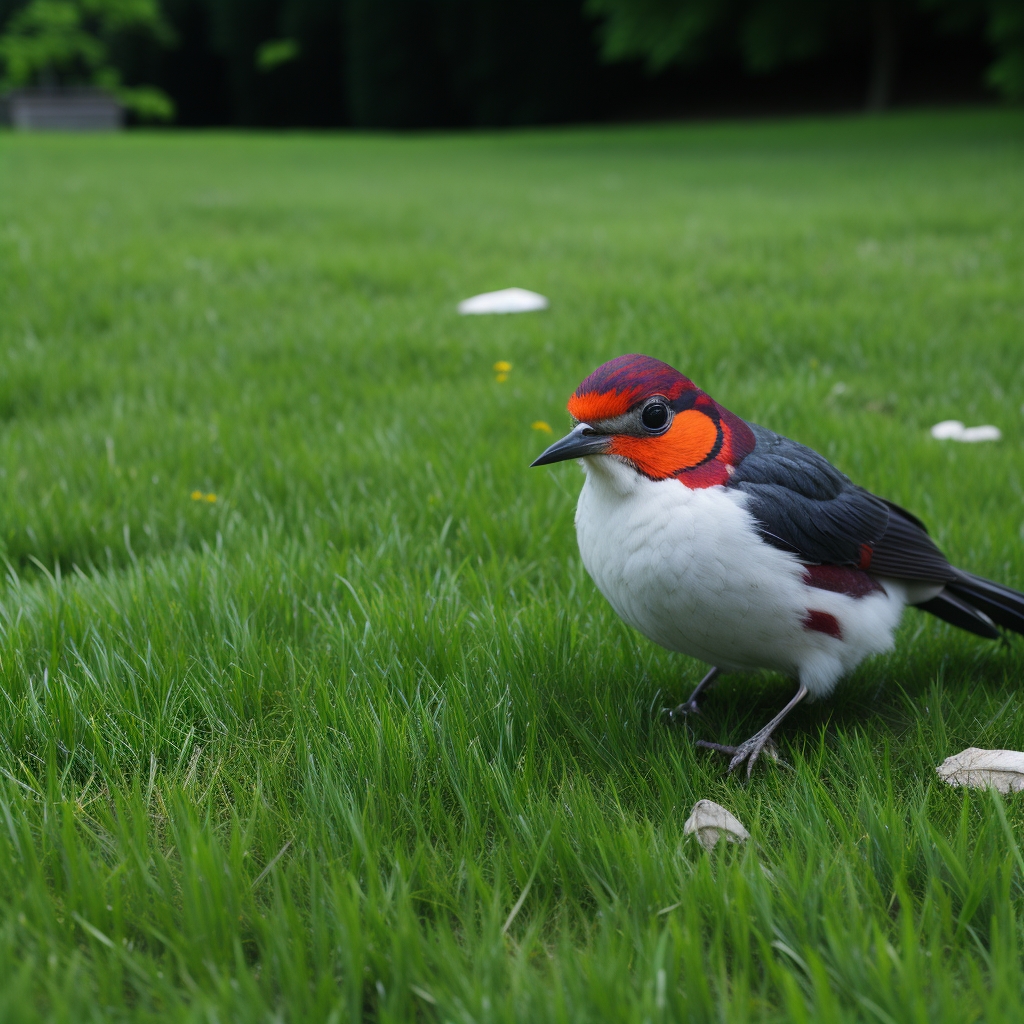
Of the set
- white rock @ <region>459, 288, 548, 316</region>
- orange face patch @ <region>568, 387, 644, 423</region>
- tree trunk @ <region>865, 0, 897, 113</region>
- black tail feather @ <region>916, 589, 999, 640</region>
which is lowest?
black tail feather @ <region>916, 589, 999, 640</region>

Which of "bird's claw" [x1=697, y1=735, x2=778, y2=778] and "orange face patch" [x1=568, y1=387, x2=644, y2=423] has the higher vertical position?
"orange face patch" [x1=568, y1=387, x2=644, y2=423]

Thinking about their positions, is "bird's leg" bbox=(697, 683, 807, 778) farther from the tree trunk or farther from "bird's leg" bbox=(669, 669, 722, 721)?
the tree trunk

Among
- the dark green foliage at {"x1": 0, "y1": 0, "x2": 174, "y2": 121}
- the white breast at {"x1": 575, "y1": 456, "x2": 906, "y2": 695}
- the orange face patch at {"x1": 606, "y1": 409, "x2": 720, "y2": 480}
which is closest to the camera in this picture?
the white breast at {"x1": 575, "y1": 456, "x2": 906, "y2": 695}

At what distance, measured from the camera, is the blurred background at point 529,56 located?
30531 millimetres

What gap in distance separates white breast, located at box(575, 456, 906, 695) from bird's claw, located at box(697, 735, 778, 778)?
16cm

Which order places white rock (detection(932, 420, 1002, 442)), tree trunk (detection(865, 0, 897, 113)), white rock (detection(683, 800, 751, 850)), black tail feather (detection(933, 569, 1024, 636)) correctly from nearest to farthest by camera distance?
white rock (detection(683, 800, 751, 850)) < black tail feather (detection(933, 569, 1024, 636)) < white rock (detection(932, 420, 1002, 442)) < tree trunk (detection(865, 0, 897, 113))

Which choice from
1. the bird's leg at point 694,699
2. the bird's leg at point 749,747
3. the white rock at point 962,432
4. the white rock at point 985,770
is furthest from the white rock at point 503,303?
the white rock at point 985,770

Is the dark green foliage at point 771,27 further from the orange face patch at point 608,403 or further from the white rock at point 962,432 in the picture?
the orange face patch at point 608,403

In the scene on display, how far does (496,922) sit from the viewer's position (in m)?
1.31

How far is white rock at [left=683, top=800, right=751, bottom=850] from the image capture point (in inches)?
61.1

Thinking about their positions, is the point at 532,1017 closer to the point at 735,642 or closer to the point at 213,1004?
the point at 213,1004

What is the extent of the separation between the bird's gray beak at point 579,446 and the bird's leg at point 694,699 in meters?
0.59

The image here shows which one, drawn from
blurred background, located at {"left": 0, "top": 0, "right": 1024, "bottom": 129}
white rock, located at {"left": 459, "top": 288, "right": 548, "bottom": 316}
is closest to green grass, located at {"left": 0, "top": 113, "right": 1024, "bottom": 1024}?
white rock, located at {"left": 459, "top": 288, "right": 548, "bottom": 316}

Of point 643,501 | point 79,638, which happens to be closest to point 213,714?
point 79,638
